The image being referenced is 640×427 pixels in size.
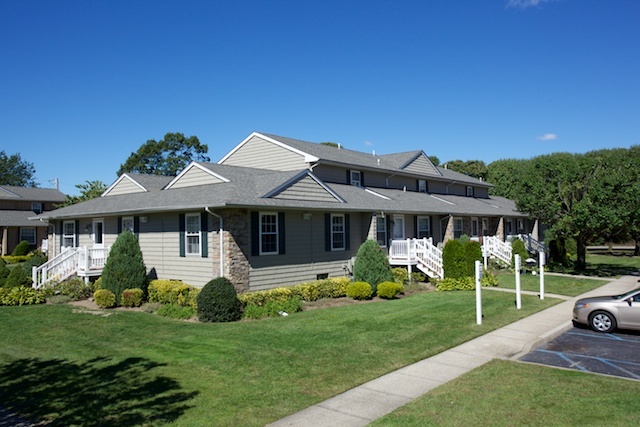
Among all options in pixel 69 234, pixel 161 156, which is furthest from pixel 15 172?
pixel 69 234

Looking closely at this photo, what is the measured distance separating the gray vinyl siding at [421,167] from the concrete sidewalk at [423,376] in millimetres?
18604

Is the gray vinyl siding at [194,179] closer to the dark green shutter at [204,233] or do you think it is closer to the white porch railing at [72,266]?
the dark green shutter at [204,233]

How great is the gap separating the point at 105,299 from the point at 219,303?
5.70 m

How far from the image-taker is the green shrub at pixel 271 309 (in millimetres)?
15398

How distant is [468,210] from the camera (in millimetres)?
31438

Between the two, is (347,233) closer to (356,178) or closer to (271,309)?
(356,178)

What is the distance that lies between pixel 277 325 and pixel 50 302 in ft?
37.2

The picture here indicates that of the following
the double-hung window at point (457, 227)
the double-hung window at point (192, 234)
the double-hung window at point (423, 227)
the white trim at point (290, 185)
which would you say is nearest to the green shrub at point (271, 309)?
the double-hung window at point (192, 234)

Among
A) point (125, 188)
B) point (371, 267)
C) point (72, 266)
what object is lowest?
point (371, 267)

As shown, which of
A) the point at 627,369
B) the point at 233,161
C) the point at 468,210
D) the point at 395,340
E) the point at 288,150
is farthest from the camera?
the point at 468,210

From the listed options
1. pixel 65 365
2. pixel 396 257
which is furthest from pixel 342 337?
pixel 396 257

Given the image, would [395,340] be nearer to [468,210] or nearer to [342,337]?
[342,337]

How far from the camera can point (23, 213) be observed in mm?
47344

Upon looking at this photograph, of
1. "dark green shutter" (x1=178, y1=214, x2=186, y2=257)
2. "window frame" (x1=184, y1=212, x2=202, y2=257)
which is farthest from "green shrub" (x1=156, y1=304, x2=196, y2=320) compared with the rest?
"dark green shutter" (x1=178, y1=214, x2=186, y2=257)
